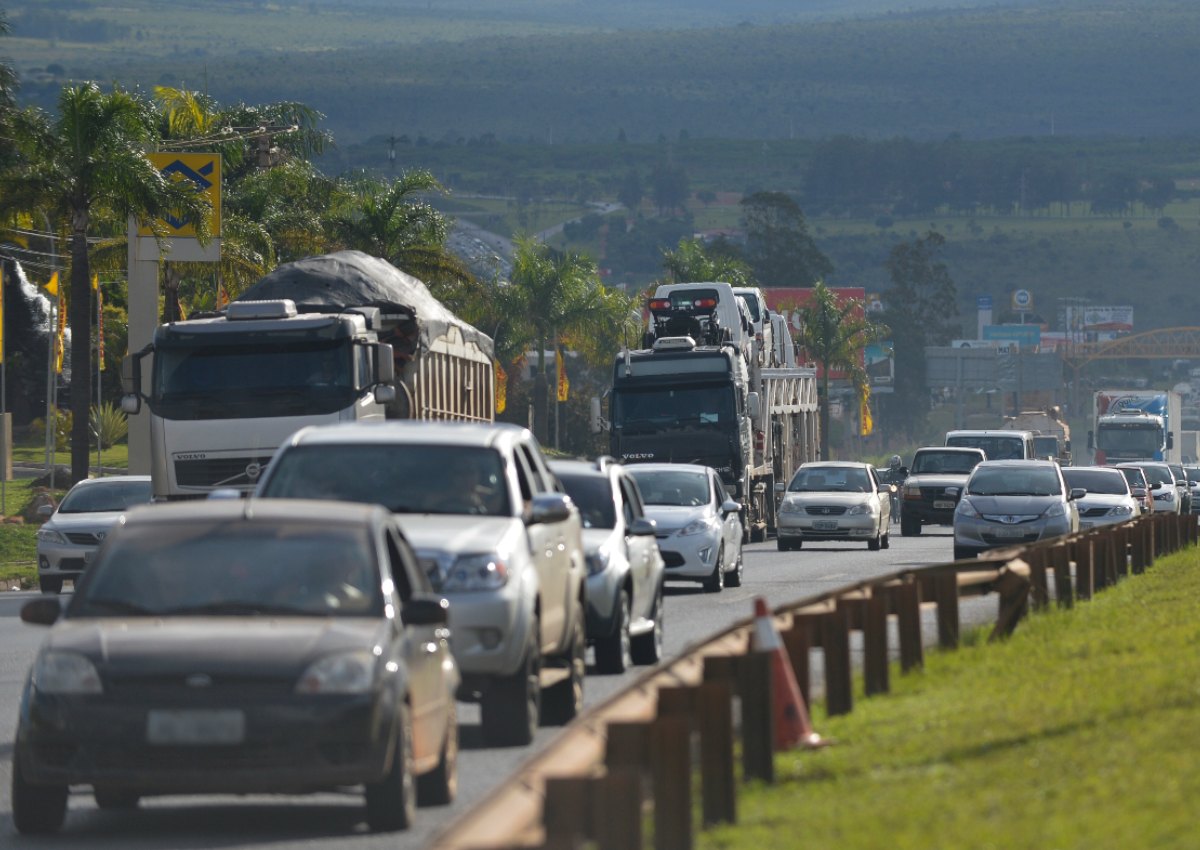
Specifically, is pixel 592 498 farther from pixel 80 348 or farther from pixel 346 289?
pixel 80 348

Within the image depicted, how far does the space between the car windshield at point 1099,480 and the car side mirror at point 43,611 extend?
1252 inches

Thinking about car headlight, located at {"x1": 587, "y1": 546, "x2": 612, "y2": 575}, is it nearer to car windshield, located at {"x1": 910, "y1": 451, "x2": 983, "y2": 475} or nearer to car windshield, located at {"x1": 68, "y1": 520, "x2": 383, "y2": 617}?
car windshield, located at {"x1": 68, "y1": 520, "x2": 383, "y2": 617}

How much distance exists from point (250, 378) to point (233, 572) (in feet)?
47.0

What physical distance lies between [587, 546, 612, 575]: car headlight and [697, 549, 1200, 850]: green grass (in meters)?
2.47

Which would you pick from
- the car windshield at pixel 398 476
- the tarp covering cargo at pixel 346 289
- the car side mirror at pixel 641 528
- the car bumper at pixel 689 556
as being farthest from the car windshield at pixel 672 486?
the car windshield at pixel 398 476

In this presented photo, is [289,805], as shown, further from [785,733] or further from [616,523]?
[616,523]

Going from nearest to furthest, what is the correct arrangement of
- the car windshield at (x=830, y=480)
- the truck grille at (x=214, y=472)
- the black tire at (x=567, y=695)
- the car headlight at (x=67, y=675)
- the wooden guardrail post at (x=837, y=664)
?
1. the car headlight at (x=67, y=675)
2. the wooden guardrail post at (x=837, y=664)
3. the black tire at (x=567, y=695)
4. the truck grille at (x=214, y=472)
5. the car windshield at (x=830, y=480)

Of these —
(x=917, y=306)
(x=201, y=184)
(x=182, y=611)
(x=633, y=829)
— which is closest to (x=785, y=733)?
(x=182, y=611)

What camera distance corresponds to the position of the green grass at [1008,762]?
8.79m

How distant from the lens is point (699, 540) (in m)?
27.1

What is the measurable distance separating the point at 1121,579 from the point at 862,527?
1456 cm

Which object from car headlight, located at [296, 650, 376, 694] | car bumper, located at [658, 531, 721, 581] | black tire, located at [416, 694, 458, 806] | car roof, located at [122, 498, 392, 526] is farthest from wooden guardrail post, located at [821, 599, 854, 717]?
car bumper, located at [658, 531, 721, 581]

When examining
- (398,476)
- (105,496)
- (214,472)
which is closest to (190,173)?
(105,496)

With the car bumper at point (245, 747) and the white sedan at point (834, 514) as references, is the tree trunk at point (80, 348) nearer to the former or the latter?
the white sedan at point (834, 514)
